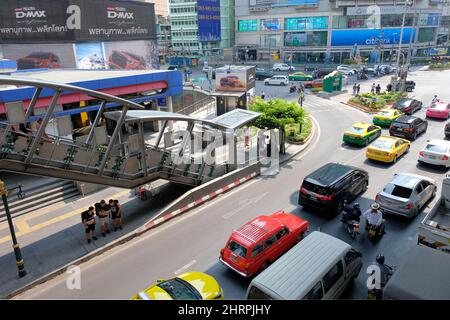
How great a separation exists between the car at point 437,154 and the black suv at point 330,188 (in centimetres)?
588

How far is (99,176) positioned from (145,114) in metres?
2.98

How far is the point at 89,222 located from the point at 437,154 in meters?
17.5

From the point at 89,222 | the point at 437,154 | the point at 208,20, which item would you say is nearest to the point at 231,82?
the point at 437,154

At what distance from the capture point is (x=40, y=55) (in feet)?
124

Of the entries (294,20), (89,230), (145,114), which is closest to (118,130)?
(145,114)

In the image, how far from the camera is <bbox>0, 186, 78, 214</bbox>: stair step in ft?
50.6

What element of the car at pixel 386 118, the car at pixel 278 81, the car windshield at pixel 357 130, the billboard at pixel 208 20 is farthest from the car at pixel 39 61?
the billboard at pixel 208 20

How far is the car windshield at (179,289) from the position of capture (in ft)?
28.0

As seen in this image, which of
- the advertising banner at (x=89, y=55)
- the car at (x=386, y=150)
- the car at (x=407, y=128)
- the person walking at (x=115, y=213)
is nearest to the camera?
the person walking at (x=115, y=213)

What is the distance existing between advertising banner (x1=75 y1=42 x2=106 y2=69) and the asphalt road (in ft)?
101

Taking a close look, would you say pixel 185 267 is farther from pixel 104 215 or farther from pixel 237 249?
pixel 104 215

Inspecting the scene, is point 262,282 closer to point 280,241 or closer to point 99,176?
point 280,241

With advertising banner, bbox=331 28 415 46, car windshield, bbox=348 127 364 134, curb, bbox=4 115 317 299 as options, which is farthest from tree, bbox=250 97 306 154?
advertising banner, bbox=331 28 415 46

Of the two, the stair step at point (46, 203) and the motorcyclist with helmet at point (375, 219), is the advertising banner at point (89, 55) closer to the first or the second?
the stair step at point (46, 203)
